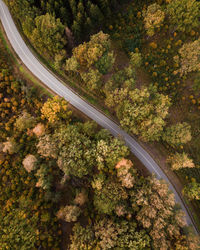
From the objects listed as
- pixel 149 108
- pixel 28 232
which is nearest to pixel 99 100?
pixel 149 108

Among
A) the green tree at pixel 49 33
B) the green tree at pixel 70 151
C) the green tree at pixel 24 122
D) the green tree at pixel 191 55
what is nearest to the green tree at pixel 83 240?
the green tree at pixel 70 151

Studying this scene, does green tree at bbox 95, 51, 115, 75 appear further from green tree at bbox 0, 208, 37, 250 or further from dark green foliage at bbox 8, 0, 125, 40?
green tree at bbox 0, 208, 37, 250

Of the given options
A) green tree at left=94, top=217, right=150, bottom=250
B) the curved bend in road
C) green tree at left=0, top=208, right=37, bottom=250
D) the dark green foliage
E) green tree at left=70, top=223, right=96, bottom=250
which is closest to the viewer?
green tree at left=94, top=217, right=150, bottom=250

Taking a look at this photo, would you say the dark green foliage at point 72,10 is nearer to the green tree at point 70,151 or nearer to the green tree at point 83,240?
the green tree at point 70,151

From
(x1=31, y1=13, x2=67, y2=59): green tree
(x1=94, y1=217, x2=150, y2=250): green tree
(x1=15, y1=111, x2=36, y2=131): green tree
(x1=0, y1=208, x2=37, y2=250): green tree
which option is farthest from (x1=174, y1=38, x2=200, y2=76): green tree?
(x1=0, y1=208, x2=37, y2=250): green tree

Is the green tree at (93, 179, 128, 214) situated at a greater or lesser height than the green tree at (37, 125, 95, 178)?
lesser

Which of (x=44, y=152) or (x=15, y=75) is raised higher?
(x=15, y=75)

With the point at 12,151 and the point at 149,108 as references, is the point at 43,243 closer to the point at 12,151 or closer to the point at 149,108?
the point at 12,151

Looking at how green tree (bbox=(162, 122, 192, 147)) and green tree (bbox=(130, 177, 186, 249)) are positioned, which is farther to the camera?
green tree (bbox=(162, 122, 192, 147))
